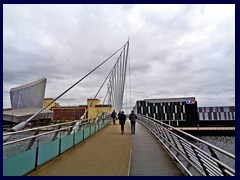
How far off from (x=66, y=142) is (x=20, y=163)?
2514mm

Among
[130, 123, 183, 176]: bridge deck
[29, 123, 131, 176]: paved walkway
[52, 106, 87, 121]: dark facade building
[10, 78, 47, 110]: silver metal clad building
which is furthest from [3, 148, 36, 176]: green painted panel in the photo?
[52, 106, 87, 121]: dark facade building

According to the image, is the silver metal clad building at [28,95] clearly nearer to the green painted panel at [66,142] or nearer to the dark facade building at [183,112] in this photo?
the dark facade building at [183,112]

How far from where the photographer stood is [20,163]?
3676 mm

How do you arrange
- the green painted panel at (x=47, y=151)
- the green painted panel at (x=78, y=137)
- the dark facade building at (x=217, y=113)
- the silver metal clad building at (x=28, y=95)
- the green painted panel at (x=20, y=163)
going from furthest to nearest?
the dark facade building at (x=217, y=113) → the silver metal clad building at (x=28, y=95) → the green painted panel at (x=78, y=137) → the green painted panel at (x=47, y=151) → the green painted panel at (x=20, y=163)

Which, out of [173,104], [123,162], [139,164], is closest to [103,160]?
[123,162]

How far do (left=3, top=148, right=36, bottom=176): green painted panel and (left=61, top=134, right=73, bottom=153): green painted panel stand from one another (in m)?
1.69

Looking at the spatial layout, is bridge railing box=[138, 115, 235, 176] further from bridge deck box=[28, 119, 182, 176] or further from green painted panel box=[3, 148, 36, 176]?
green painted panel box=[3, 148, 36, 176]

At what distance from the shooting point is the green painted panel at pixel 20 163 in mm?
3345

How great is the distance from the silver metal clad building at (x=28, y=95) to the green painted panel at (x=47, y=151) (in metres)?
60.1

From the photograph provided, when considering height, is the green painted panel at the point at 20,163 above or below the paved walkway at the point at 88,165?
above

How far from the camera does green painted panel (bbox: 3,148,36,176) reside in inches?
132

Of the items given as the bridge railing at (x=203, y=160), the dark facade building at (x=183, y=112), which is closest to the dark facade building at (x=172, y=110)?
the dark facade building at (x=183, y=112)

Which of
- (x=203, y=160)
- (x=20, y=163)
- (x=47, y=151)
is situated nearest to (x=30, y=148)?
(x=20, y=163)

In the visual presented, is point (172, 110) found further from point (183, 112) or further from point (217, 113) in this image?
point (217, 113)
